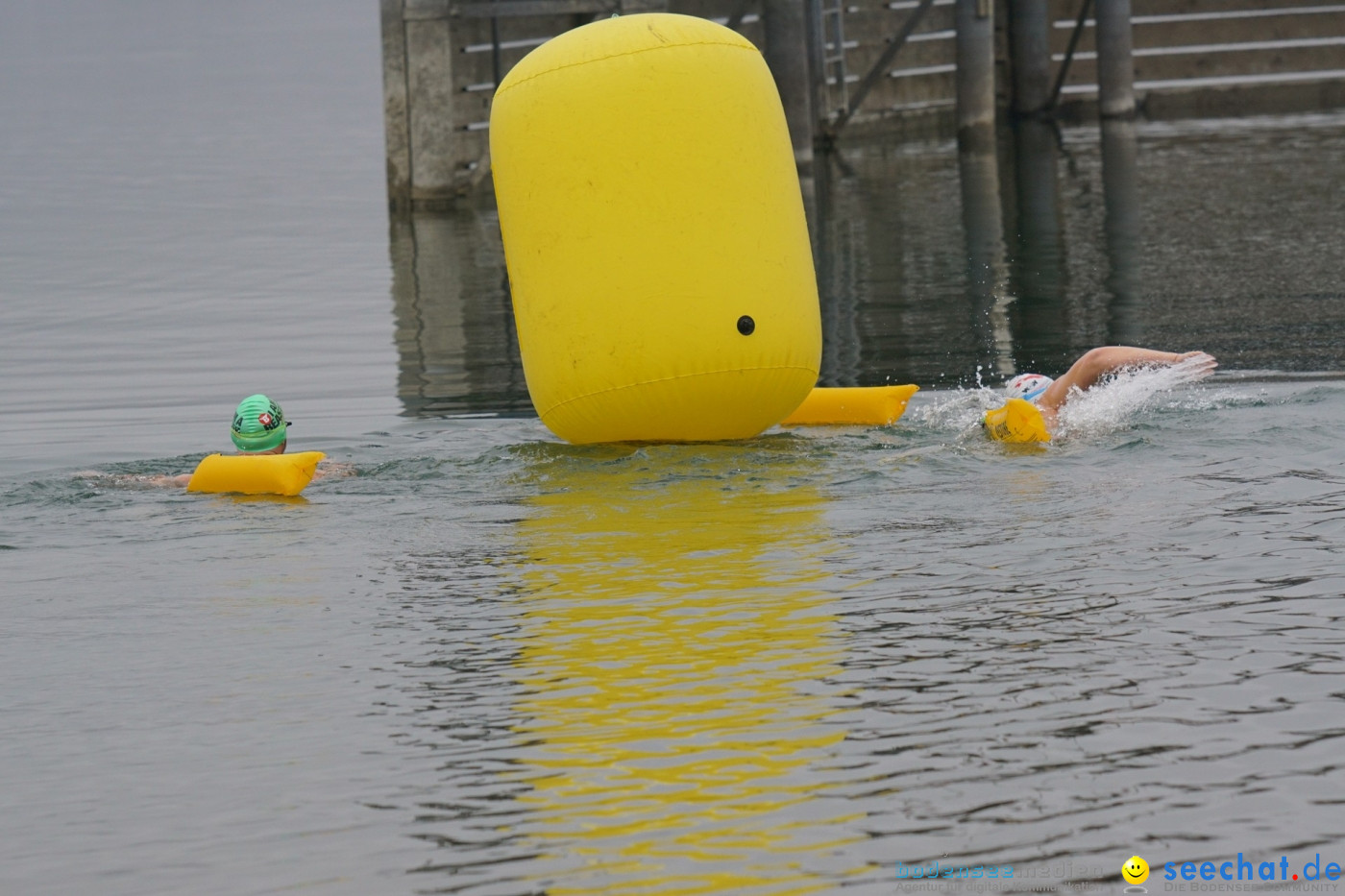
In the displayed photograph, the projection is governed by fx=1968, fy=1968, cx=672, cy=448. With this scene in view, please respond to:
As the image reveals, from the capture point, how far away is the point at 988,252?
1498cm

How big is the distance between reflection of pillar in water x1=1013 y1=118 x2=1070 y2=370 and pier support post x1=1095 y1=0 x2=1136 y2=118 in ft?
5.78

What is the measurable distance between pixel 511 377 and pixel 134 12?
10417 centimetres

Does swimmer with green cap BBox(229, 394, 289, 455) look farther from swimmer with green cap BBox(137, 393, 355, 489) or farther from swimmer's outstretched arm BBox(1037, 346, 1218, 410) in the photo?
swimmer's outstretched arm BBox(1037, 346, 1218, 410)

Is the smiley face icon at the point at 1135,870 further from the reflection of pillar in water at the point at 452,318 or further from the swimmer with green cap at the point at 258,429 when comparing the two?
the reflection of pillar in water at the point at 452,318

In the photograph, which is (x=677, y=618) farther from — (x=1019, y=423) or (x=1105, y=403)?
(x=1105, y=403)

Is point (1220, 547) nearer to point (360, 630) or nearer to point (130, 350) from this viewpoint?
point (360, 630)

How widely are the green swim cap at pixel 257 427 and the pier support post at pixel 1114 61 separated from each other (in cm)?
1763

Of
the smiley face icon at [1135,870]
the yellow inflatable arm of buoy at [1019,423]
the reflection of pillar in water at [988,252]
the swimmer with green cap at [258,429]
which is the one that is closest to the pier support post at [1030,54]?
the reflection of pillar in water at [988,252]

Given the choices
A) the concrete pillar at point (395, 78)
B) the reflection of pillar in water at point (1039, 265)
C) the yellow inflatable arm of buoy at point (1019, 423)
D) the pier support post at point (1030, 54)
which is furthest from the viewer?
the pier support post at point (1030, 54)

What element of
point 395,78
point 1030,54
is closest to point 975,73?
point 1030,54

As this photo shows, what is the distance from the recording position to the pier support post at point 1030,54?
83.9ft

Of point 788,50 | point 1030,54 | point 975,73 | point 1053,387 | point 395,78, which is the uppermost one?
point 1030,54

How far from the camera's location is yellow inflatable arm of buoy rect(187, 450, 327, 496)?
7742 millimetres

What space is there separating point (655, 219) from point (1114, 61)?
717 inches
